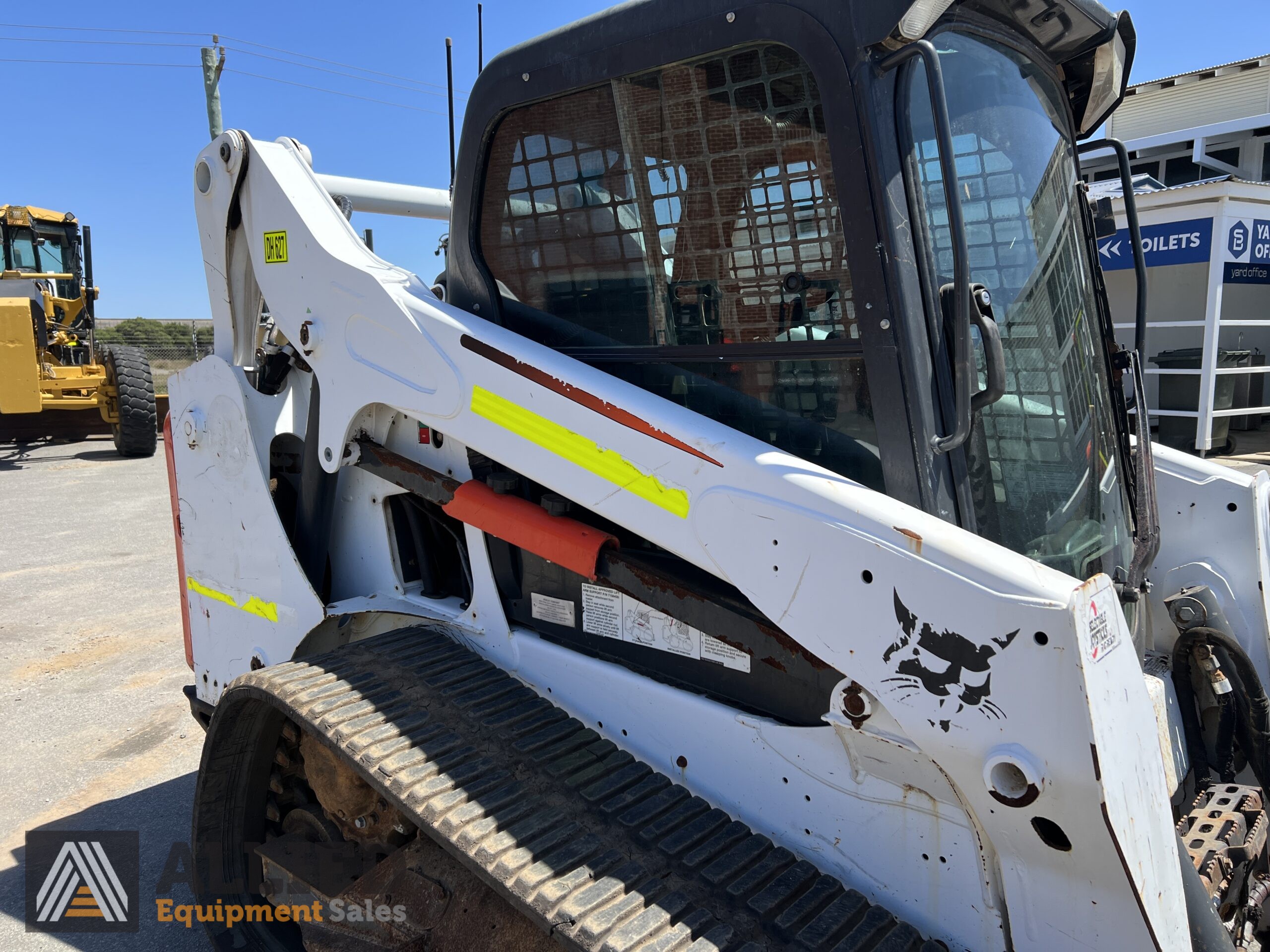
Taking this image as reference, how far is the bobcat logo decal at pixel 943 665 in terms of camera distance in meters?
1.47

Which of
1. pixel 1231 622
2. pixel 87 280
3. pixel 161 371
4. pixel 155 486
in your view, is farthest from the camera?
pixel 161 371

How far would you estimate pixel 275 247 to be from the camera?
8.97ft

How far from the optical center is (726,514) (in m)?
1.73

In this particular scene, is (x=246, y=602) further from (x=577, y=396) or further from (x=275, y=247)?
(x=577, y=396)

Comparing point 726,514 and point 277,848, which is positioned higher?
point 726,514

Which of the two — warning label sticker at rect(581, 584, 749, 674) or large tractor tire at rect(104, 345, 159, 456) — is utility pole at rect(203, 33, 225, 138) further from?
warning label sticker at rect(581, 584, 749, 674)

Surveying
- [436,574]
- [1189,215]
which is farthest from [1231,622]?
[1189,215]

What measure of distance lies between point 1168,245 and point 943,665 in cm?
1037

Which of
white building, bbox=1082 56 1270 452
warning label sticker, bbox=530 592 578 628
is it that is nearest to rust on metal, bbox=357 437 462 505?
warning label sticker, bbox=530 592 578 628

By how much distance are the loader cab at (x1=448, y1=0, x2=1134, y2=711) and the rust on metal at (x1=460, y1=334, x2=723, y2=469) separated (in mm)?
181

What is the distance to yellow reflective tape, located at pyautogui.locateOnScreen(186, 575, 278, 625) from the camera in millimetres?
2889

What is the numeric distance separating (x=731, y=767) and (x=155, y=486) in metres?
11.0

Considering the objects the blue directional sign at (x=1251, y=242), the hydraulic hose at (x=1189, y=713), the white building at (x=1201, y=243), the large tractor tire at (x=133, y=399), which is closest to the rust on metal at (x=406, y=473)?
the hydraulic hose at (x=1189, y=713)

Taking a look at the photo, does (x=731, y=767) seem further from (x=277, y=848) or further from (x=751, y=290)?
(x=277, y=848)
